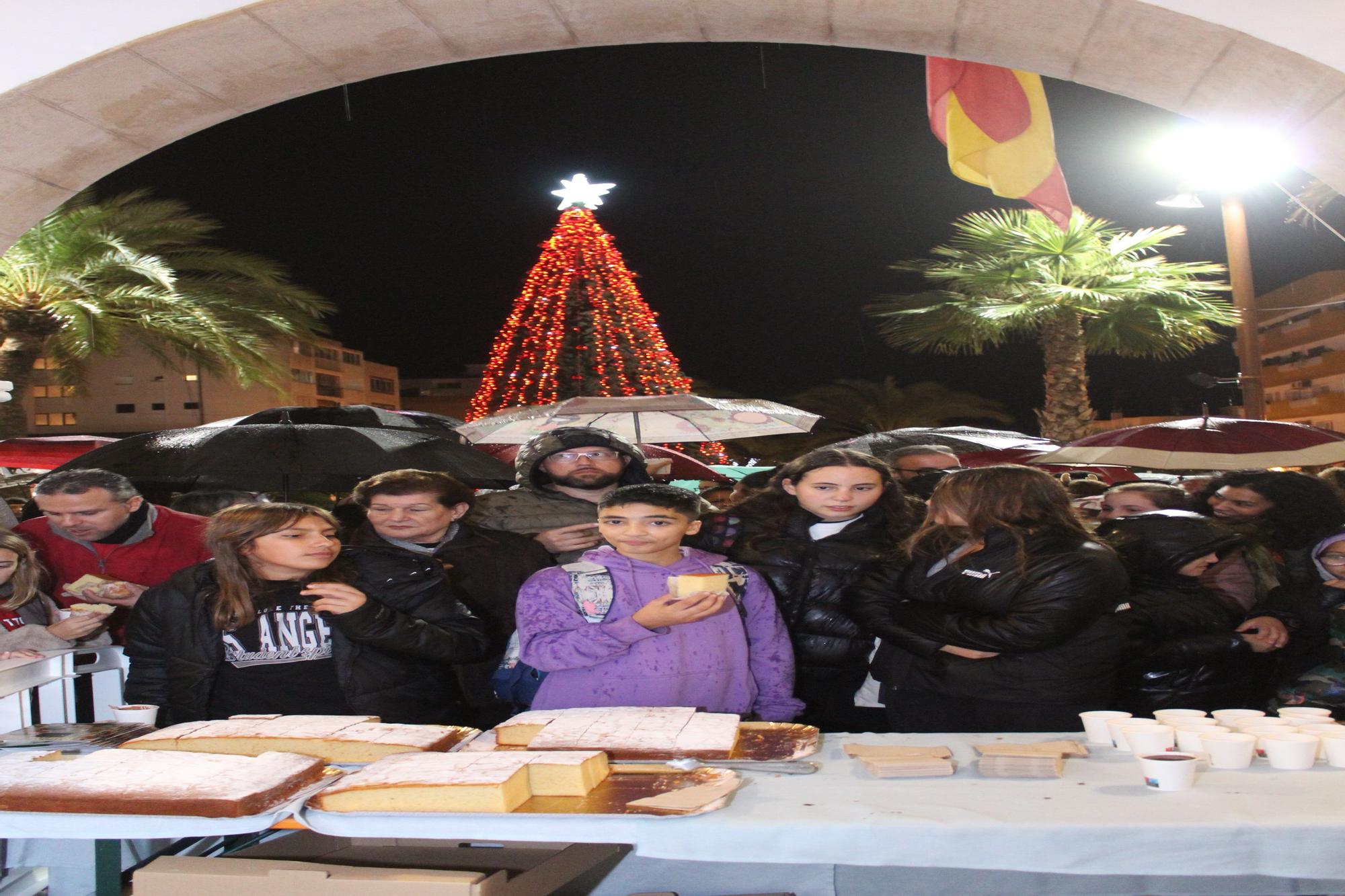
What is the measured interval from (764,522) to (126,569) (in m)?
2.85

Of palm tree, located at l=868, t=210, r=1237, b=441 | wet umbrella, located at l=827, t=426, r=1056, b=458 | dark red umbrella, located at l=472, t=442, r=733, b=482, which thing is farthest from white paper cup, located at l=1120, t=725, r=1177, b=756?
palm tree, located at l=868, t=210, r=1237, b=441

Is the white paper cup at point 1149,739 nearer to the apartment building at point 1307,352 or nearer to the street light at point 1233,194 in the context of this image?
the street light at point 1233,194

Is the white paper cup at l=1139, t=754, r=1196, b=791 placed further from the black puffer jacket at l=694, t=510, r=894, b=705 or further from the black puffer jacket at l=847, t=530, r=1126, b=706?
the black puffer jacket at l=694, t=510, r=894, b=705

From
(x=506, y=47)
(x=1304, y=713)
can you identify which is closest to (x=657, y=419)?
(x=506, y=47)

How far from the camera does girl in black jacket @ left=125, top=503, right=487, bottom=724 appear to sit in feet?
11.3

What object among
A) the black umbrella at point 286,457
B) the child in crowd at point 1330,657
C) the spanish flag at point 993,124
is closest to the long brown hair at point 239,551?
the black umbrella at point 286,457

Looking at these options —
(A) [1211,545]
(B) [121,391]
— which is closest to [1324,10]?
(A) [1211,545]

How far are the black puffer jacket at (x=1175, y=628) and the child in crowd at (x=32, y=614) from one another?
380 cm

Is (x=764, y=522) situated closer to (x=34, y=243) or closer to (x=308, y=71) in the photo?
(x=308, y=71)

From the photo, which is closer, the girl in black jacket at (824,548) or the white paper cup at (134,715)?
the white paper cup at (134,715)

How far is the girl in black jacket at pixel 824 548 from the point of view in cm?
407

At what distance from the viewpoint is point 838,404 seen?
36.8 meters

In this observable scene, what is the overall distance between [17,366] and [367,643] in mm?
14560

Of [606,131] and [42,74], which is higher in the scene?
[606,131]
